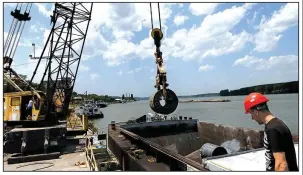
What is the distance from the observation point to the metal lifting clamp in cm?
810

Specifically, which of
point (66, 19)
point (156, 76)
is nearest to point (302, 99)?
point (156, 76)

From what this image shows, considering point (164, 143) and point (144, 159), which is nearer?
point (144, 159)

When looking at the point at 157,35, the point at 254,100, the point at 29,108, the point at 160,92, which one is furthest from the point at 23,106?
the point at 254,100

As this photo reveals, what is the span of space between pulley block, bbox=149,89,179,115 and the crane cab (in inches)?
220

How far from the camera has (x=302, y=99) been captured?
14.4 ft

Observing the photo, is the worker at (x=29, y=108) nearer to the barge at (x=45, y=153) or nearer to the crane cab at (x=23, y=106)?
the crane cab at (x=23, y=106)

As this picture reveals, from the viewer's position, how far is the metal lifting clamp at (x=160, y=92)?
319 inches

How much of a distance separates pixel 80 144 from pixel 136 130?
2777 millimetres

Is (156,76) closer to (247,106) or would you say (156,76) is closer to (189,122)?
(189,122)

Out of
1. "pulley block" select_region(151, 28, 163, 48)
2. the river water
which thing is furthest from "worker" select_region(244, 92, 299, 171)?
"pulley block" select_region(151, 28, 163, 48)

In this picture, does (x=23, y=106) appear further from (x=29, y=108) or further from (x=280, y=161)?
(x=280, y=161)

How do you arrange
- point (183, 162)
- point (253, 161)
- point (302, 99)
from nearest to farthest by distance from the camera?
point (253, 161) → point (302, 99) → point (183, 162)

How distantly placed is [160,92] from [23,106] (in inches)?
265

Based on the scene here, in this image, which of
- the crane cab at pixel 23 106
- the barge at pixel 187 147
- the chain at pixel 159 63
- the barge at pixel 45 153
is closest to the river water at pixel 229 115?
the barge at pixel 187 147
